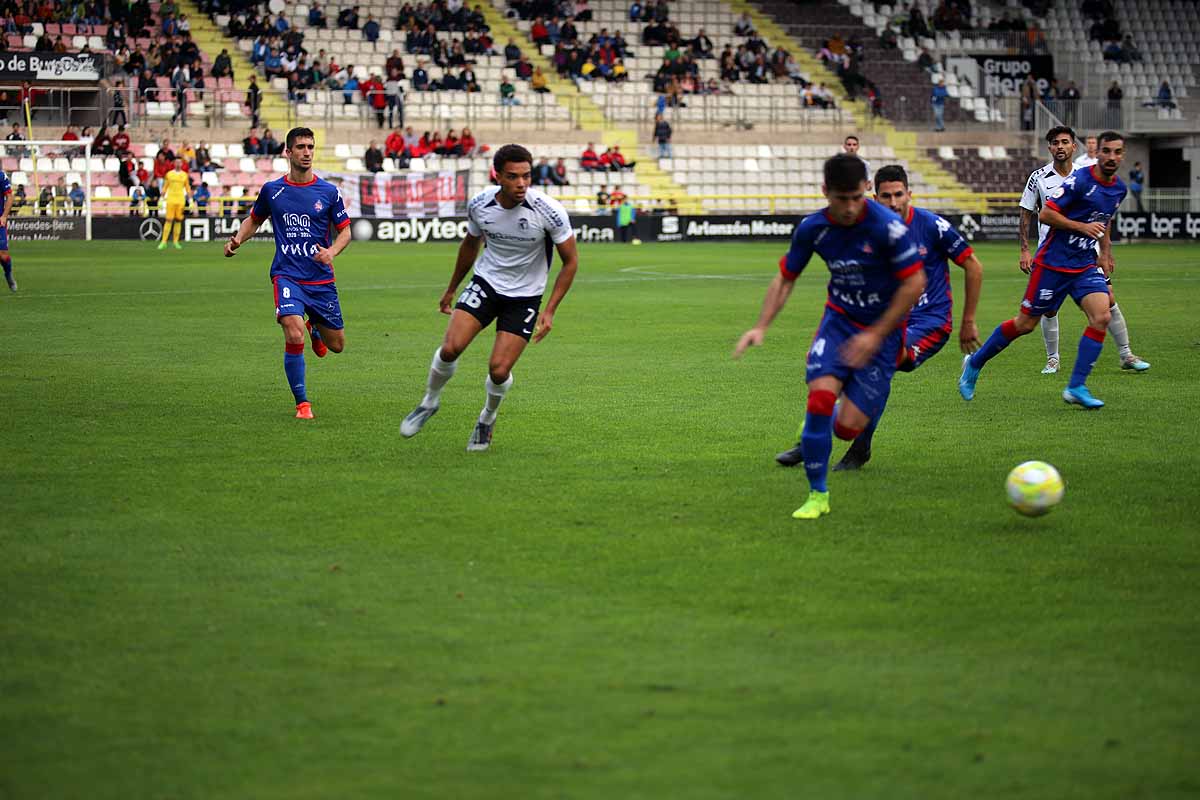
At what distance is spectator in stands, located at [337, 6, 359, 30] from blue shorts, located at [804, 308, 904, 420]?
145ft

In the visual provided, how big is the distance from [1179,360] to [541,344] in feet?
23.1

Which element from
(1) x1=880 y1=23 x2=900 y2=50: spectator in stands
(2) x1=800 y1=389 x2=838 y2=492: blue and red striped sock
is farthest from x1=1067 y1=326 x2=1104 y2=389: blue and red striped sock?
(1) x1=880 y1=23 x2=900 y2=50: spectator in stands

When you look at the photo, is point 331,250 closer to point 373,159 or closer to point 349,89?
point 373,159

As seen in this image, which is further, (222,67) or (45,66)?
(222,67)

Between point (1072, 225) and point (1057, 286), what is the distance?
556mm

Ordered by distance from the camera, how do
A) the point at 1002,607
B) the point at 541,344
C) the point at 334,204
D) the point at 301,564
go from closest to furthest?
1. the point at 1002,607
2. the point at 301,564
3. the point at 334,204
4. the point at 541,344

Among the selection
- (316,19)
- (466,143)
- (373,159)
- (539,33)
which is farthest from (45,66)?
(539,33)

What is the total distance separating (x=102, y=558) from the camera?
698 centimetres

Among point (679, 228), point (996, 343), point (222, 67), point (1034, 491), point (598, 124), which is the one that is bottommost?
point (1034, 491)

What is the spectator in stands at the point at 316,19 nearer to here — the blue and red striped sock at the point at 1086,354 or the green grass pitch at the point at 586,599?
the green grass pitch at the point at 586,599

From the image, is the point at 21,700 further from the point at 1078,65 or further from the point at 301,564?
the point at 1078,65

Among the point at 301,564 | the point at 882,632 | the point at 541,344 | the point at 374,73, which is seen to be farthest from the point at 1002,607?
the point at 374,73

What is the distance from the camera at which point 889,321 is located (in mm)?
7727

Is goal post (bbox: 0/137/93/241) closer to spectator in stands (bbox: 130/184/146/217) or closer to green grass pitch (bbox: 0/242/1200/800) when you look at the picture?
spectator in stands (bbox: 130/184/146/217)
